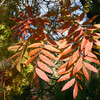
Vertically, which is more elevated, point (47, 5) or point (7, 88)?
point (47, 5)

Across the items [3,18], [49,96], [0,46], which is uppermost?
[3,18]

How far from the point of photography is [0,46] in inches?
39.9

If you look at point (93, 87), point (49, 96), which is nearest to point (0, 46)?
point (93, 87)

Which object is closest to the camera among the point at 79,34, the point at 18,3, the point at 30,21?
the point at 79,34

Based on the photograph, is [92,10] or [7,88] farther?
[92,10]

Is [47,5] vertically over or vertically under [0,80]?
over

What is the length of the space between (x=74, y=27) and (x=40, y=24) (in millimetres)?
237

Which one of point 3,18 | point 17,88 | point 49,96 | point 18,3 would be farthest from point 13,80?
point 49,96

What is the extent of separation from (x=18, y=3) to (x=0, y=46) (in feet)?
1.48

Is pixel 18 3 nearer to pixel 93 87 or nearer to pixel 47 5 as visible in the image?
pixel 47 5

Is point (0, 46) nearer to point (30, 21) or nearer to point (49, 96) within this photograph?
point (30, 21)

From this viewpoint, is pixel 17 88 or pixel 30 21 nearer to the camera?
pixel 30 21

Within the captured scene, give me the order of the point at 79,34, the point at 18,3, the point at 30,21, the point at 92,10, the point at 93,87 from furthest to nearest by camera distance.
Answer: the point at 93,87, the point at 92,10, the point at 18,3, the point at 30,21, the point at 79,34

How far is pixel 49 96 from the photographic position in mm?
2445
